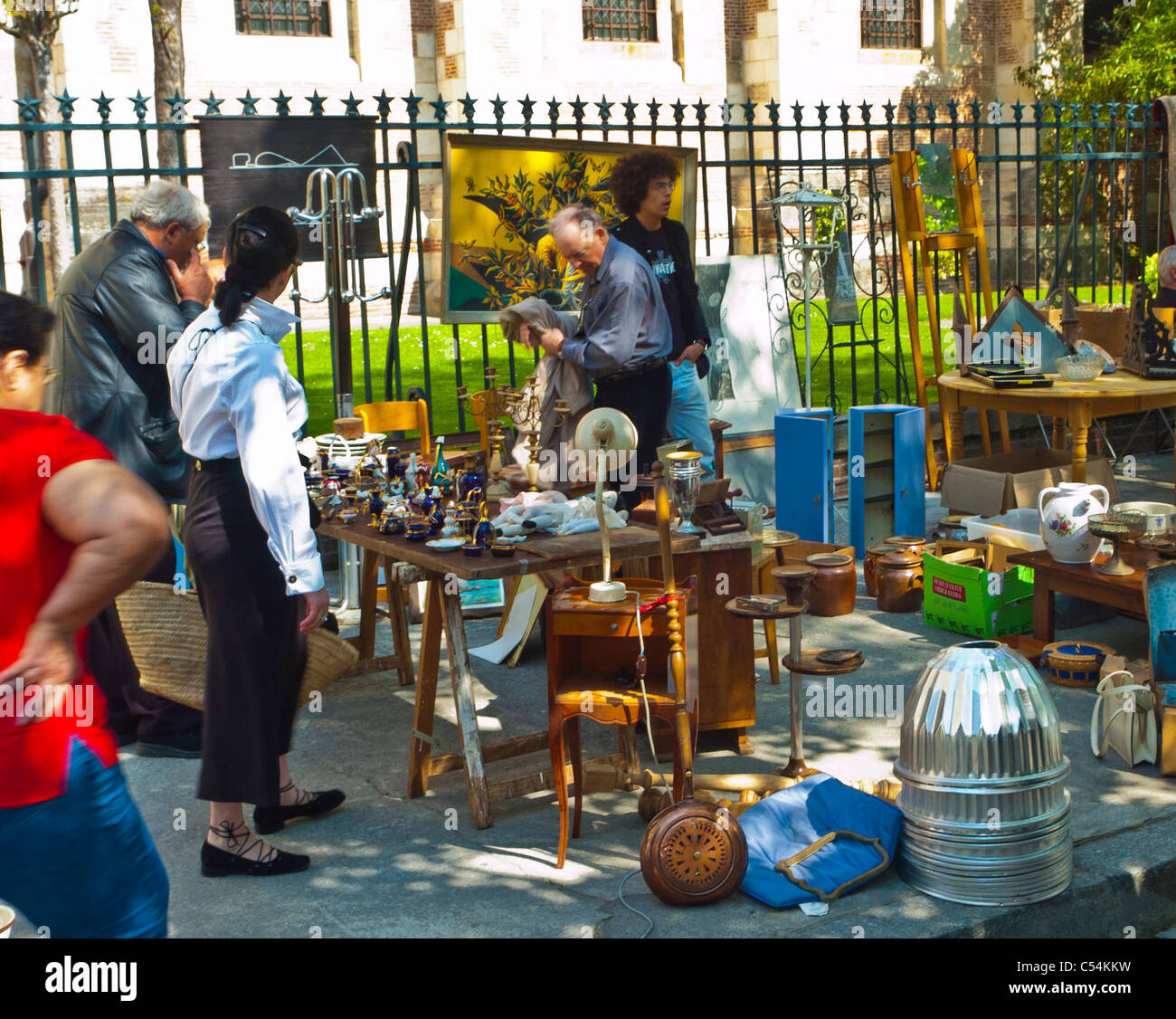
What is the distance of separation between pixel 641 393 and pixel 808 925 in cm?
301

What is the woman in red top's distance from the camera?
90.0 inches

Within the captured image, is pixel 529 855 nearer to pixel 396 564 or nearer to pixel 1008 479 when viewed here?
pixel 396 564

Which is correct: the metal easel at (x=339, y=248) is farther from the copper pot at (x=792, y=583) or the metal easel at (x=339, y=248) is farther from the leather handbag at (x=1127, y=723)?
the leather handbag at (x=1127, y=723)

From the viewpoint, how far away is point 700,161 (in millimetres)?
8445

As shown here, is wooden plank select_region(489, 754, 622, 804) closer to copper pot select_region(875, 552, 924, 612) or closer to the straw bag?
the straw bag

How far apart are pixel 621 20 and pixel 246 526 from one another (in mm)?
22638

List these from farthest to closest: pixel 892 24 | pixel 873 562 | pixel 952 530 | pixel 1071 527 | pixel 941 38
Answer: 1. pixel 941 38
2. pixel 892 24
3. pixel 952 530
4. pixel 873 562
5. pixel 1071 527

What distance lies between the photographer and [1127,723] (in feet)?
15.7

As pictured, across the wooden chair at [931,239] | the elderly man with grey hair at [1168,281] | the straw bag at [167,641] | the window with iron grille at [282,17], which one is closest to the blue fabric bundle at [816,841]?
the straw bag at [167,641]

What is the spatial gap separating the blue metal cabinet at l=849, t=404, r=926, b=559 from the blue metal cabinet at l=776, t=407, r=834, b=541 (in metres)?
0.22

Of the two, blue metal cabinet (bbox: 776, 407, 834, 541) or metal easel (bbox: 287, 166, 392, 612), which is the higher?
metal easel (bbox: 287, 166, 392, 612)

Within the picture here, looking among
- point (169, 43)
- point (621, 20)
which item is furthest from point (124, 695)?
point (621, 20)

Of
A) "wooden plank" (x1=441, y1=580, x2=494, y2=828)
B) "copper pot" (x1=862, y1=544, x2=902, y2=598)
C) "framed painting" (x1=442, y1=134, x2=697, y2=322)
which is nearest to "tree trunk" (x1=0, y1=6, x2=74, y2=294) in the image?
"framed painting" (x1=442, y1=134, x2=697, y2=322)
